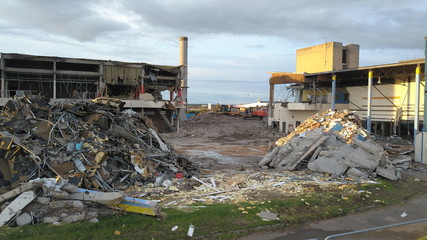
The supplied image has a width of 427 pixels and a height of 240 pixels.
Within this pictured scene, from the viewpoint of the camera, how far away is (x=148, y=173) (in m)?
11.3

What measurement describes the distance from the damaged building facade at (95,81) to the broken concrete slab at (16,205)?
75.9ft

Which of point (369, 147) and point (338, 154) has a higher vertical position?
point (369, 147)

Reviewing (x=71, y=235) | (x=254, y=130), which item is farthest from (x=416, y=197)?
(x=254, y=130)

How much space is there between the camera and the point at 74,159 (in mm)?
10297

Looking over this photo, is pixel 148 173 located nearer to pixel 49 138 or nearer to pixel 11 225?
pixel 49 138

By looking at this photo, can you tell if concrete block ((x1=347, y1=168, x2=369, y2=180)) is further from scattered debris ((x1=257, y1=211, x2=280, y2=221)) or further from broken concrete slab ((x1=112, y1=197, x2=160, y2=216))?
broken concrete slab ((x1=112, y1=197, x2=160, y2=216))

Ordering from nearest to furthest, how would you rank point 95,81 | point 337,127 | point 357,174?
point 357,174
point 337,127
point 95,81

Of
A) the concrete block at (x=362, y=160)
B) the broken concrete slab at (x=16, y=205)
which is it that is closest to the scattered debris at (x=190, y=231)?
the broken concrete slab at (x=16, y=205)

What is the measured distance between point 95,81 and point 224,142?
14.0m

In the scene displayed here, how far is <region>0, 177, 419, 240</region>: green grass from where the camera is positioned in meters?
6.69

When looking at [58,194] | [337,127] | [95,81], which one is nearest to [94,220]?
[58,194]

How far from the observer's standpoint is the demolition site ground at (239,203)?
6.93 metres

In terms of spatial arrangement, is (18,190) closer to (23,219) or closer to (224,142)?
(23,219)

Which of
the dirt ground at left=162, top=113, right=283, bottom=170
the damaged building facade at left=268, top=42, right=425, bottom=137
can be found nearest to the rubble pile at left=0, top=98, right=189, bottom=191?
the dirt ground at left=162, top=113, right=283, bottom=170
